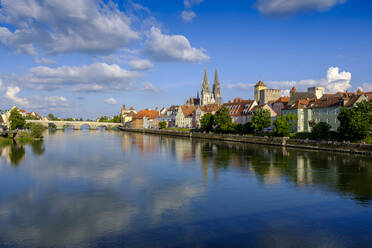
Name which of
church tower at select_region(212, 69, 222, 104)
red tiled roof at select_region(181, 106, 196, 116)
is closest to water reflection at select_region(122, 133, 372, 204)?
red tiled roof at select_region(181, 106, 196, 116)

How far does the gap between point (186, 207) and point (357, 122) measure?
36.6 m

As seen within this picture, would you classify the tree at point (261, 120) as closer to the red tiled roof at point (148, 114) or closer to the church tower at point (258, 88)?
the church tower at point (258, 88)

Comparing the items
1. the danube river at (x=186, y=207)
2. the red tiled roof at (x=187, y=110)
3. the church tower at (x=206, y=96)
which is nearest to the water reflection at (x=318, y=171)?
the danube river at (x=186, y=207)

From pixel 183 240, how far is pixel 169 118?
14078 centimetres

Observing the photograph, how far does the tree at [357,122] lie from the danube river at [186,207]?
16.3 meters

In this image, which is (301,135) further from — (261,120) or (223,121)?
(223,121)

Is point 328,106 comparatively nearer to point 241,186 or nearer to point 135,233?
point 241,186

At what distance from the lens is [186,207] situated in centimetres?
1797

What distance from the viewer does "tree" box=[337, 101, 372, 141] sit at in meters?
44.8

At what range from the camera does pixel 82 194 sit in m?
21.1

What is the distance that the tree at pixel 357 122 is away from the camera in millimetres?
44812

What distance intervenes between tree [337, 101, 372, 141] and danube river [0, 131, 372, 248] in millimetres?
16341

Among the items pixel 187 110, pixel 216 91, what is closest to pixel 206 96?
pixel 216 91

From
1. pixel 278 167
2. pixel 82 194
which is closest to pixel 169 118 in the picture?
pixel 278 167
